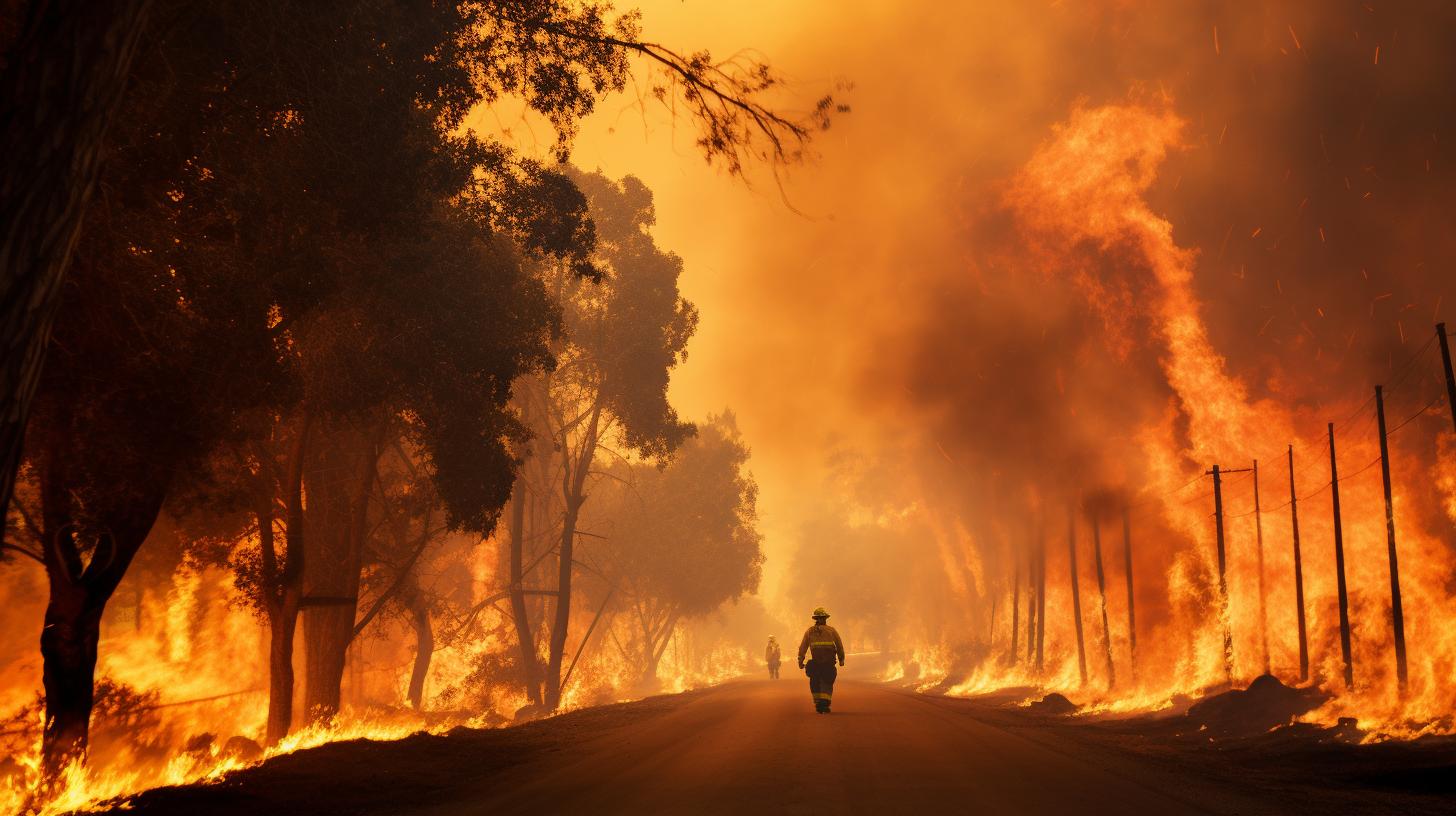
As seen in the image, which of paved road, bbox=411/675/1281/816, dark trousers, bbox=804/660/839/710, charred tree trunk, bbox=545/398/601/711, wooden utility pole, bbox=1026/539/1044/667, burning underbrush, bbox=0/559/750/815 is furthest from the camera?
wooden utility pole, bbox=1026/539/1044/667

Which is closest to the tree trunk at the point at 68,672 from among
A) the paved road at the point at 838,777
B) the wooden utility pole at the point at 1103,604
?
the paved road at the point at 838,777

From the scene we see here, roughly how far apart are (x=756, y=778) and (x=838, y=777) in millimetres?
843

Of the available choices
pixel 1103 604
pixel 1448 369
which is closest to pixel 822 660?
pixel 1448 369

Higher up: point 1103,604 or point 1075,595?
point 1075,595

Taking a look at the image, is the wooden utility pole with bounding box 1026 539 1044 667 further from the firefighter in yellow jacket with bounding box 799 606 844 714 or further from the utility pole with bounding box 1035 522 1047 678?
the firefighter in yellow jacket with bounding box 799 606 844 714

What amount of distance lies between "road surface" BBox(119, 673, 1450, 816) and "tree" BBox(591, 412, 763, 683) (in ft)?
143

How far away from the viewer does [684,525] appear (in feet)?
202

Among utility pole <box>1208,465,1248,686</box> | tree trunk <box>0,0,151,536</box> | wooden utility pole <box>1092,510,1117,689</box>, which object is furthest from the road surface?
→ wooden utility pole <box>1092,510,1117,689</box>

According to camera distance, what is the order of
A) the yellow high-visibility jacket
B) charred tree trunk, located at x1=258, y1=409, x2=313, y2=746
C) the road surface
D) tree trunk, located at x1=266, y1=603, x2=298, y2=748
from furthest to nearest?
the yellow high-visibility jacket, tree trunk, located at x1=266, y1=603, x2=298, y2=748, charred tree trunk, located at x1=258, y1=409, x2=313, y2=746, the road surface

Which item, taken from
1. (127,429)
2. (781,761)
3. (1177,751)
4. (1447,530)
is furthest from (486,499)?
(1447,530)

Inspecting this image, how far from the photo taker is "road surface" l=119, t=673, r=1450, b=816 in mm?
9031

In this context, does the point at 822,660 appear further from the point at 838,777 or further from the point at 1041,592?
the point at 1041,592

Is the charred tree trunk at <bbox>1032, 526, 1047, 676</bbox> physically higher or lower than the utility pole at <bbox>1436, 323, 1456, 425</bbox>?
lower

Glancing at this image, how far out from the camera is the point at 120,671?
2253 centimetres
